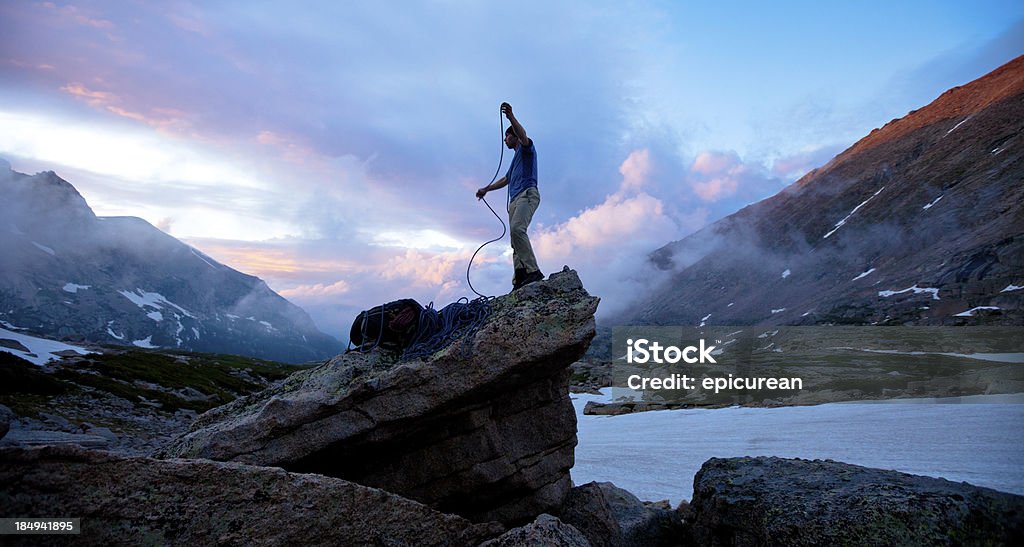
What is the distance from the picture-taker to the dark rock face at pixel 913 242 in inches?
4048

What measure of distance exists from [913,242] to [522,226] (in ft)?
526

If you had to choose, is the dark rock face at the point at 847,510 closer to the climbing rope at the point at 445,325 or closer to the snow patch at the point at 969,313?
the climbing rope at the point at 445,325

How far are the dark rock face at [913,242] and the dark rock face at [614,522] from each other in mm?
102974

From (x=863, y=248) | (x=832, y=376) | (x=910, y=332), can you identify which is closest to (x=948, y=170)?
(x=863, y=248)

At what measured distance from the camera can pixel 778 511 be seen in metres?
7.20

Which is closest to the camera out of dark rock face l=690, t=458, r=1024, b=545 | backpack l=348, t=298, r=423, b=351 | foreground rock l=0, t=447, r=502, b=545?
foreground rock l=0, t=447, r=502, b=545

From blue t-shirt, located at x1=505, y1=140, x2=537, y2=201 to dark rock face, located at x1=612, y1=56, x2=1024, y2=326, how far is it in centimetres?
10418

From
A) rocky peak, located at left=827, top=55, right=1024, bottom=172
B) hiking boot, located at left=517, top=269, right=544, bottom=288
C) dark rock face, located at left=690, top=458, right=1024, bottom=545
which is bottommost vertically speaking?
Result: dark rock face, located at left=690, top=458, right=1024, bottom=545

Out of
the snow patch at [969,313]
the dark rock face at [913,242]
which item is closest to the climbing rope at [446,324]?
the dark rock face at [913,242]

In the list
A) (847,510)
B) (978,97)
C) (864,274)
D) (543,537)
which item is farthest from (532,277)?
(978,97)

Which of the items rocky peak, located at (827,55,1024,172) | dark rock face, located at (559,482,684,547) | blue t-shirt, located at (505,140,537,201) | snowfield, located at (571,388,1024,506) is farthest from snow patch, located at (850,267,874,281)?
blue t-shirt, located at (505,140,537,201)

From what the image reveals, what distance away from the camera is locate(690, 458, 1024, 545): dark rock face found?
6.17 metres

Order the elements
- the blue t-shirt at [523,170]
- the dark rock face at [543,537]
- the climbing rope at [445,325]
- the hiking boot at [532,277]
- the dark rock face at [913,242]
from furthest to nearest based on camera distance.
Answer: the dark rock face at [913,242], the blue t-shirt at [523,170], the hiking boot at [532,277], the climbing rope at [445,325], the dark rock face at [543,537]

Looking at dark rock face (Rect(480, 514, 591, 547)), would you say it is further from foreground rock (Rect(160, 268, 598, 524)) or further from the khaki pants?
the khaki pants
